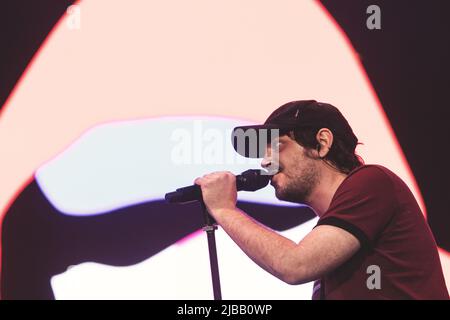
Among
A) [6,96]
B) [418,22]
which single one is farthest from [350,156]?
[6,96]

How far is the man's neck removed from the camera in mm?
1525

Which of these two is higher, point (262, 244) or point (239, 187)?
point (239, 187)

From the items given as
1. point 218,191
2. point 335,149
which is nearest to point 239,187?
point 218,191

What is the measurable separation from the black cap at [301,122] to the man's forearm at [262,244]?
0.91ft

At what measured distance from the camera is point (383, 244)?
133 cm

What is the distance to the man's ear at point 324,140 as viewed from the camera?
1.55 meters

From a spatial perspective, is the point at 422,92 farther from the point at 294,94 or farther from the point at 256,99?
the point at 256,99

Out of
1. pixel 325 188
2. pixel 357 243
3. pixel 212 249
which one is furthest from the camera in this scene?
pixel 325 188

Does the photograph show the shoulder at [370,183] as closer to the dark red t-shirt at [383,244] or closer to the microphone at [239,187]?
the dark red t-shirt at [383,244]

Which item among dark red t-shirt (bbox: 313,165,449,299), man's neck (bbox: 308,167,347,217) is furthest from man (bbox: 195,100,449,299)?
man's neck (bbox: 308,167,347,217)

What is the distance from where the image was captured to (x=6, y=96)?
212cm

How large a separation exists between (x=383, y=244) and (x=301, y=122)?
16.4 inches

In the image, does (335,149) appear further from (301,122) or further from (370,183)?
(370,183)

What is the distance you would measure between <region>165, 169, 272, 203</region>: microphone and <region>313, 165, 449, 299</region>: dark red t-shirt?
0.23 m
